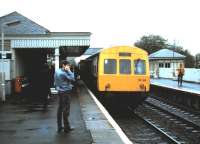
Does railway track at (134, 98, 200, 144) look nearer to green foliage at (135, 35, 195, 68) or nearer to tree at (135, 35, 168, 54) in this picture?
green foliage at (135, 35, 195, 68)

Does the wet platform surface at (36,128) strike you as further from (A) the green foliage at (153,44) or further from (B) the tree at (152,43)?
(B) the tree at (152,43)

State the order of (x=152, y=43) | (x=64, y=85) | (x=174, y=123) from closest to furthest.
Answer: (x=64, y=85), (x=174, y=123), (x=152, y=43)

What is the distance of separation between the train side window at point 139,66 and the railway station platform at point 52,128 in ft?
19.0

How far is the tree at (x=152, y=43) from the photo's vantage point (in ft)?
427

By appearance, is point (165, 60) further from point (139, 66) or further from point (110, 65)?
point (110, 65)

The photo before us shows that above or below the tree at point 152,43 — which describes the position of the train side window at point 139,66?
below

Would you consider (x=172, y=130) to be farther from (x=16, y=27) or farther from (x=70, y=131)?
(x=16, y=27)

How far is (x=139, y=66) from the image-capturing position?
78.2 feet

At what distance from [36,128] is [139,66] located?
1151 centimetres

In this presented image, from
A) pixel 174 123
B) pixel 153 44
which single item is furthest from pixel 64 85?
pixel 153 44

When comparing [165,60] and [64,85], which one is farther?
[165,60]

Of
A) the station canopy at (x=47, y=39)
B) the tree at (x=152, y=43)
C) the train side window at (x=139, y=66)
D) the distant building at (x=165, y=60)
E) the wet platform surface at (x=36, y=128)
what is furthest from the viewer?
the tree at (x=152, y=43)

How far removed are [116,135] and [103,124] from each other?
2.20m

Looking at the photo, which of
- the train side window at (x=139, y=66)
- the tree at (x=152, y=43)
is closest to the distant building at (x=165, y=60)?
the train side window at (x=139, y=66)
